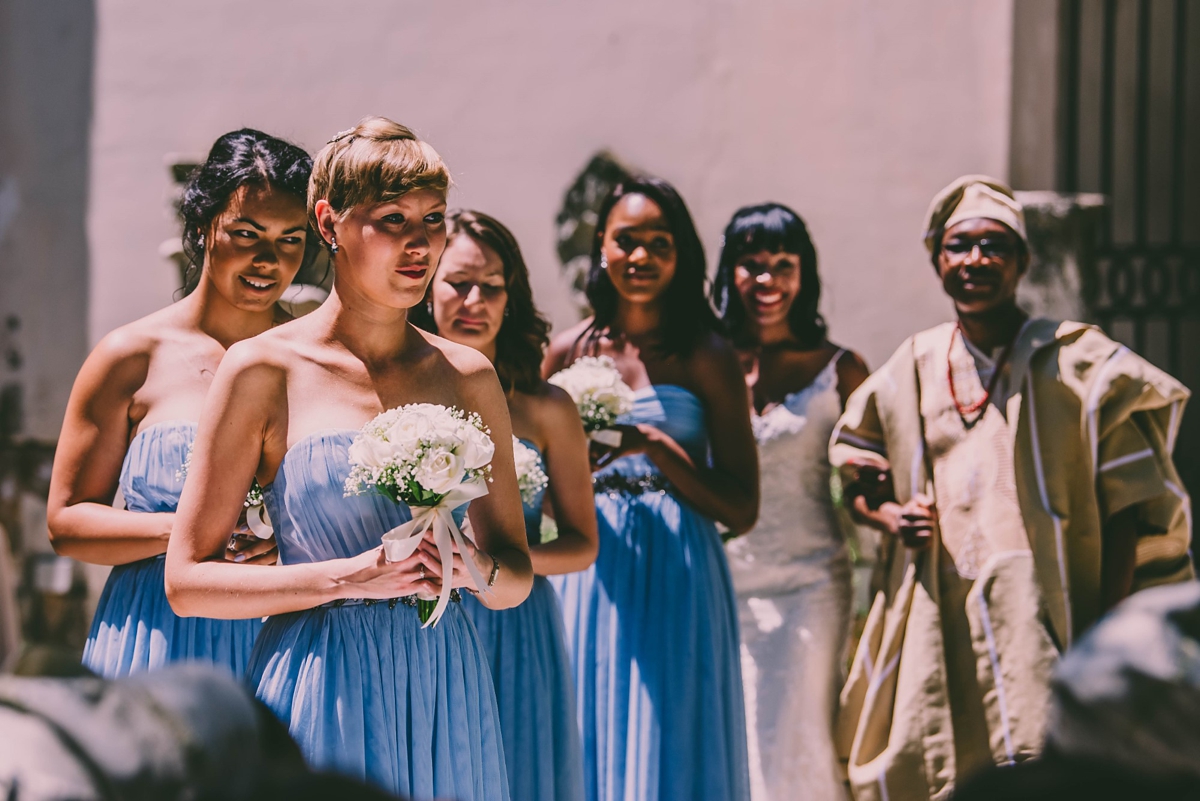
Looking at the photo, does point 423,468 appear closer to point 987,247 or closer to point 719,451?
point 719,451

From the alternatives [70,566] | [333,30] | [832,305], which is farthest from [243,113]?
[832,305]

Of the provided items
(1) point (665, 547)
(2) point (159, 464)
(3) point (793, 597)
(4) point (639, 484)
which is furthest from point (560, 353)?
(2) point (159, 464)

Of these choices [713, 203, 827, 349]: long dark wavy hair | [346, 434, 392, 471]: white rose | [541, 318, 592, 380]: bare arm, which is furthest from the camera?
[713, 203, 827, 349]: long dark wavy hair

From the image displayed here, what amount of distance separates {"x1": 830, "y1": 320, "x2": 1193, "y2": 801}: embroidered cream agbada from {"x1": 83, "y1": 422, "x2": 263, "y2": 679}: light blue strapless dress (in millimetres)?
2250

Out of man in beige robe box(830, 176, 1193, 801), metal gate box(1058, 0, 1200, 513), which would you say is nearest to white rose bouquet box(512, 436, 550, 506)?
man in beige robe box(830, 176, 1193, 801)

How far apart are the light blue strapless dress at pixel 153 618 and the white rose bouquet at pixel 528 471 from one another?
0.85m

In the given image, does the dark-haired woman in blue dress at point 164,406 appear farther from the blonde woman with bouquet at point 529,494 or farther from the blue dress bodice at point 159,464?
the blonde woman with bouquet at point 529,494

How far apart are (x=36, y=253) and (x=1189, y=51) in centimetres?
754

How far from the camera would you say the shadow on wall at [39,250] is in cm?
816

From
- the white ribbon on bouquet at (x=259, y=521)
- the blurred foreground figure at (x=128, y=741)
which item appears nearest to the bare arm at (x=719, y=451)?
the white ribbon on bouquet at (x=259, y=521)

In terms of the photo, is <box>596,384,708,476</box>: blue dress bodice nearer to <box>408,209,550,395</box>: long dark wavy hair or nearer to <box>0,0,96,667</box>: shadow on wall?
<box>408,209,550,395</box>: long dark wavy hair

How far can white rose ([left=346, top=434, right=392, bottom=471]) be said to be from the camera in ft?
8.27

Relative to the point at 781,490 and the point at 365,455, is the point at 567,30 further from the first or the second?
the point at 365,455

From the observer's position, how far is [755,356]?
5.52 meters
